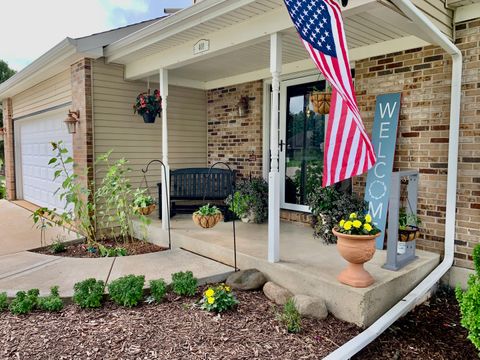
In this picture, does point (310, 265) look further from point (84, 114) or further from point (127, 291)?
point (84, 114)

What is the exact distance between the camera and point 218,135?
21.6 feet

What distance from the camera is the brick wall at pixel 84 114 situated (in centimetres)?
532

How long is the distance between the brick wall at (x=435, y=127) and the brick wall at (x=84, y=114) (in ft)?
12.6

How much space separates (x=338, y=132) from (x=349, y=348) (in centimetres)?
146

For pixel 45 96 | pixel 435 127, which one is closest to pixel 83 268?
pixel 435 127

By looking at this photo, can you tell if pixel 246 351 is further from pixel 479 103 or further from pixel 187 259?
pixel 479 103

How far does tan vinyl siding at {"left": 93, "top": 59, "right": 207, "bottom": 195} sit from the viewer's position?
5.50m

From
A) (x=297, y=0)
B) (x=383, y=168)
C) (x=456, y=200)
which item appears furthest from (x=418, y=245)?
(x=297, y=0)

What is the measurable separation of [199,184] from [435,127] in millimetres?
3454

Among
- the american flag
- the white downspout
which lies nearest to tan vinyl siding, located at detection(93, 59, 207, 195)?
the american flag

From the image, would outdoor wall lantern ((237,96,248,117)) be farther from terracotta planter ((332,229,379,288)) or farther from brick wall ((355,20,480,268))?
terracotta planter ((332,229,379,288))

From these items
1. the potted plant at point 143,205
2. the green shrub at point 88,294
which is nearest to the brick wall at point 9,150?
the potted plant at point 143,205

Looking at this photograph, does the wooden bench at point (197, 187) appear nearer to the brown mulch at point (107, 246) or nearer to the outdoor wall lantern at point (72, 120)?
the brown mulch at point (107, 246)

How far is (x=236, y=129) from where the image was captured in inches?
243
